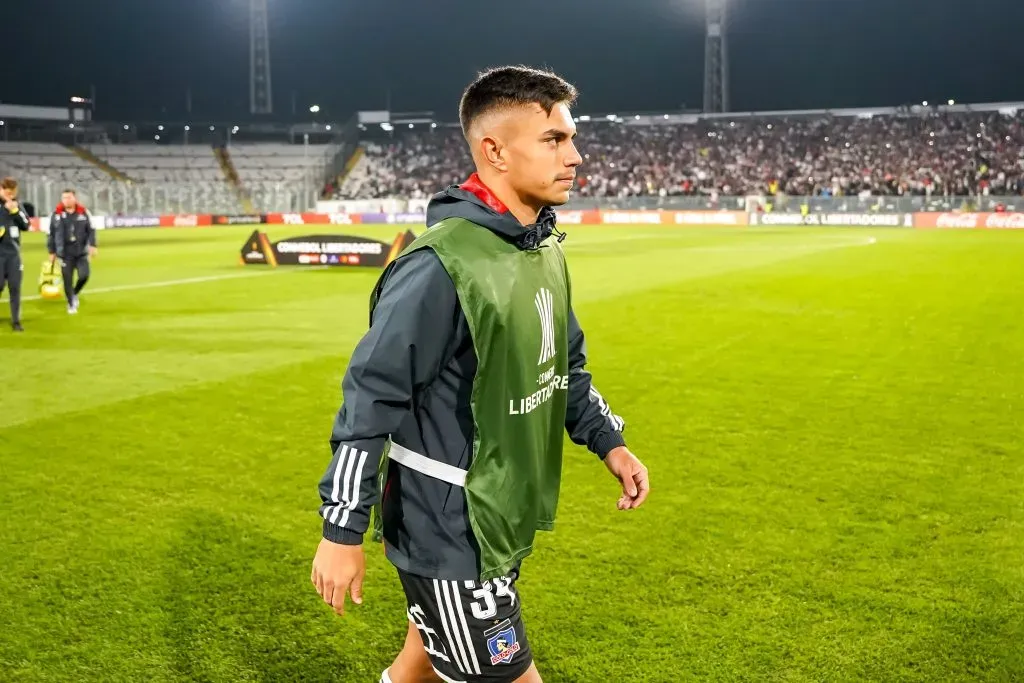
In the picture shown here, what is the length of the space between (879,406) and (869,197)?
39337mm

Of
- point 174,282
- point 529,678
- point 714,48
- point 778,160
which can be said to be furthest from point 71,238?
point 778,160

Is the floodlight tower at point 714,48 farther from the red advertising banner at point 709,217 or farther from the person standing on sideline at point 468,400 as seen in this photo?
the person standing on sideline at point 468,400

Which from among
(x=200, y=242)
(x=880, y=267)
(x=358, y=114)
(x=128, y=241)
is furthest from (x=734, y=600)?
(x=358, y=114)

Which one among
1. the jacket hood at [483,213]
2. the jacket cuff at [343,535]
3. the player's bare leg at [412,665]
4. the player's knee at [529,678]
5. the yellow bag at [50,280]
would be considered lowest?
the player's bare leg at [412,665]

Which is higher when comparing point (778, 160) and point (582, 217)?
point (778, 160)

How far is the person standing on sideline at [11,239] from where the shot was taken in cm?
→ 1255

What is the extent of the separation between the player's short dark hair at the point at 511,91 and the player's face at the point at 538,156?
1.2 inches

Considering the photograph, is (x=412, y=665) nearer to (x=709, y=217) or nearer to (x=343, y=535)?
(x=343, y=535)

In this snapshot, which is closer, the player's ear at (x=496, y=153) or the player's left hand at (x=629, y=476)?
the player's ear at (x=496, y=153)

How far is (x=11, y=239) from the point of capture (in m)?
12.8

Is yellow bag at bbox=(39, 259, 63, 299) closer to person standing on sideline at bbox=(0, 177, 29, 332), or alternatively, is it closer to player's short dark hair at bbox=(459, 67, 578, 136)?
person standing on sideline at bbox=(0, 177, 29, 332)

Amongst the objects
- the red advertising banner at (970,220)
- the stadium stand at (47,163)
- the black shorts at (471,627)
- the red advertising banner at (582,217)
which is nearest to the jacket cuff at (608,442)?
the black shorts at (471,627)

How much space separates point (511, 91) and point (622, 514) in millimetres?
3772

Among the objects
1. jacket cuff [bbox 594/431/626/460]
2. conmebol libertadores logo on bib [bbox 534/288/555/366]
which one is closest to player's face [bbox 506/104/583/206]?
conmebol libertadores logo on bib [bbox 534/288/555/366]
